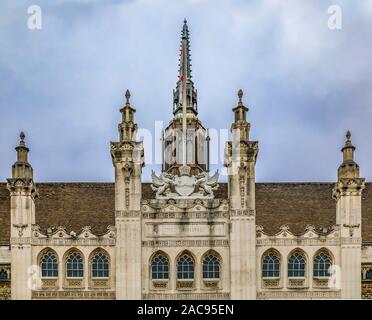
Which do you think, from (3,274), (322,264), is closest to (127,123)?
(3,274)

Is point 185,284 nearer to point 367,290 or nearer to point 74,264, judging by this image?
point 74,264

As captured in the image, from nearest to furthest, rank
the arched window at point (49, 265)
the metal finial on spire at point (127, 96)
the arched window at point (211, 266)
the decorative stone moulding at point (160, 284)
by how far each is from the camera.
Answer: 1. the decorative stone moulding at point (160, 284)
2. the arched window at point (211, 266)
3. the arched window at point (49, 265)
4. the metal finial on spire at point (127, 96)

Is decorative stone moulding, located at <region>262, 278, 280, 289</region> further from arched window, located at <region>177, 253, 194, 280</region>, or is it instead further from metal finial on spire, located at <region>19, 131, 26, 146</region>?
metal finial on spire, located at <region>19, 131, 26, 146</region>

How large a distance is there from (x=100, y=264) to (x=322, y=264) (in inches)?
425

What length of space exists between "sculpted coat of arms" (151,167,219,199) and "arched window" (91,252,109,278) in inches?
155

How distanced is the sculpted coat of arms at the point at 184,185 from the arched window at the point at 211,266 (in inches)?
119

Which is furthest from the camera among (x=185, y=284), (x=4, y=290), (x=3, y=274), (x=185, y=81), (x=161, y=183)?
(x=185, y=81)

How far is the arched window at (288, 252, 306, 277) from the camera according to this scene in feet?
165

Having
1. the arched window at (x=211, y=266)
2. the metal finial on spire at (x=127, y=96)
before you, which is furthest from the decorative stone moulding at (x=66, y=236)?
the metal finial on spire at (x=127, y=96)

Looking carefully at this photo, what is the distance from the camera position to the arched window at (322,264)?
165 ft

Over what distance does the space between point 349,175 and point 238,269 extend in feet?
23.4

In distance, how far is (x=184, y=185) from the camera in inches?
2005

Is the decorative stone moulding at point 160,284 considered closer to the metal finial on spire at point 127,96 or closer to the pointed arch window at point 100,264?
the pointed arch window at point 100,264

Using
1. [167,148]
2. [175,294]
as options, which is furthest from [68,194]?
[175,294]
